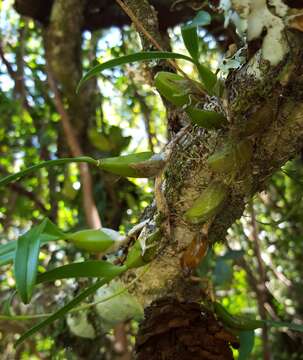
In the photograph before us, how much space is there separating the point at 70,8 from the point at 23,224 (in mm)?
599

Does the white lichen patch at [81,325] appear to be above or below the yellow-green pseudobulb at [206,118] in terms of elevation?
below

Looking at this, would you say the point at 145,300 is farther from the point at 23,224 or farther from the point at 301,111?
the point at 23,224

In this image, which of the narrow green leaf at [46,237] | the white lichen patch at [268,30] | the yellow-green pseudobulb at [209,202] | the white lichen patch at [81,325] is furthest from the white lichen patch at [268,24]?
the white lichen patch at [81,325]

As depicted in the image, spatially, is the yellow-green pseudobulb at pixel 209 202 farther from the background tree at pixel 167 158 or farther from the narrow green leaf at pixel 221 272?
the narrow green leaf at pixel 221 272

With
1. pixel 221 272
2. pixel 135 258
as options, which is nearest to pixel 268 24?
pixel 135 258

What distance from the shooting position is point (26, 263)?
46 cm

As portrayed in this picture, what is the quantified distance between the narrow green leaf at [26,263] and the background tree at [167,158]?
117 mm

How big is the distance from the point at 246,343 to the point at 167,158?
8.4 inches

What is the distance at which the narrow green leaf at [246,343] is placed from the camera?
57 cm

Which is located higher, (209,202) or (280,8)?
(280,8)

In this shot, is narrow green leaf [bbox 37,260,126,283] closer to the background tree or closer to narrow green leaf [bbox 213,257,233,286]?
the background tree

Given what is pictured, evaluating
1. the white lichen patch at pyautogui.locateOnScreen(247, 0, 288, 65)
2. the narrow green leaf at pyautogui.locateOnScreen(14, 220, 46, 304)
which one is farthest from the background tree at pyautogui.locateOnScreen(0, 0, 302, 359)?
the narrow green leaf at pyautogui.locateOnScreen(14, 220, 46, 304)

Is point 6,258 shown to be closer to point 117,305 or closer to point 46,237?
point 46,237

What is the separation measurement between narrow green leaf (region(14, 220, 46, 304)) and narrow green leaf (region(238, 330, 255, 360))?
9.4 inches
